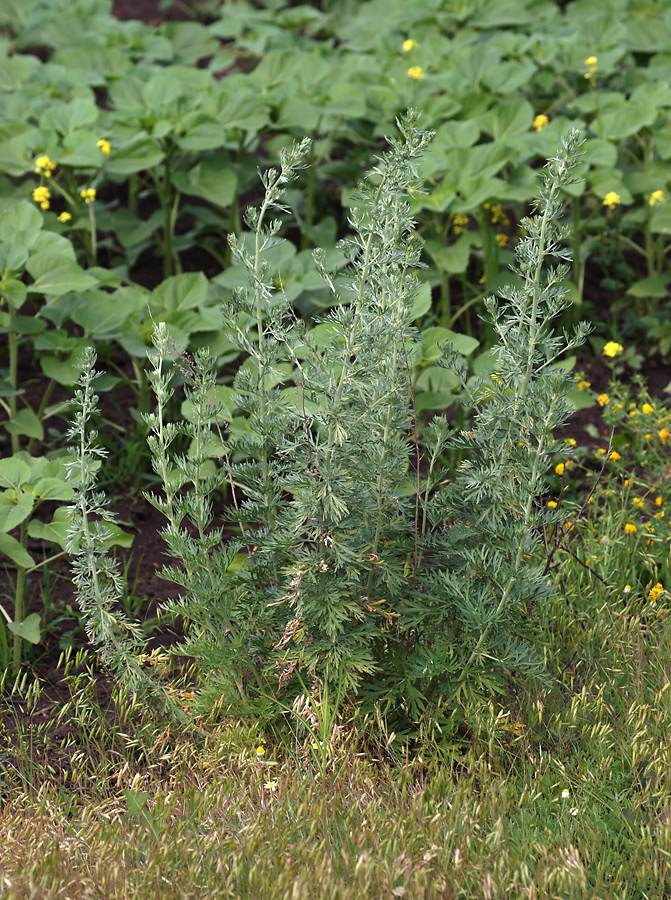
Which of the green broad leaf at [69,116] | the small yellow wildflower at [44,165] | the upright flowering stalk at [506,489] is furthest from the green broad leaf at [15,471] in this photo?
the green broad leaf at [69,116]

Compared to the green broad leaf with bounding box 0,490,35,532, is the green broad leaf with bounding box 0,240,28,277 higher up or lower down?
higher up

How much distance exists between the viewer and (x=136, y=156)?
13.1 ft

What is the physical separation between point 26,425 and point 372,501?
5.14ft

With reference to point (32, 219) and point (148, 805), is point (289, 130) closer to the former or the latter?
point (32, 219)

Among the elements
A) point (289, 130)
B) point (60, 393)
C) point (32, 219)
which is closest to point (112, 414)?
point (60, 393)

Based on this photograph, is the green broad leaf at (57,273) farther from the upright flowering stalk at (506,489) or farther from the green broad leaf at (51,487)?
the upright flowering stalk at (506,489)

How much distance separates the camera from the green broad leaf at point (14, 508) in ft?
8.50

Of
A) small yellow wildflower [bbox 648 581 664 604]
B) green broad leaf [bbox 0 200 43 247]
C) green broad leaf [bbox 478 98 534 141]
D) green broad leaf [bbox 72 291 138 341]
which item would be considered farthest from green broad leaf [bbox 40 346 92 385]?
green broad leaf [bbox 478 98 534 141]

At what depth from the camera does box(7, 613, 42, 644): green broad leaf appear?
8.50ft

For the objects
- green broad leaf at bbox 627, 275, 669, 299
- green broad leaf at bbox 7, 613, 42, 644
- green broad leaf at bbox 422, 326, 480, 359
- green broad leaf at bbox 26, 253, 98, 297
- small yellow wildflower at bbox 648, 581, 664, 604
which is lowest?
green broad leaf at bbox 627, 275, 669, 299

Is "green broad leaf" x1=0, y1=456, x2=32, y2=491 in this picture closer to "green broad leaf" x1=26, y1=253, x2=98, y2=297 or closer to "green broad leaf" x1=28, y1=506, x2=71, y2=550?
"green broad leaf" x1=28, y1=506, x2=71, y2=550

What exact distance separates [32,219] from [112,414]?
0.81 meters

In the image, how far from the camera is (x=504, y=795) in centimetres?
209

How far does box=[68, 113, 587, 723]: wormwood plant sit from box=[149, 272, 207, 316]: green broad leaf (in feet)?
4.02
